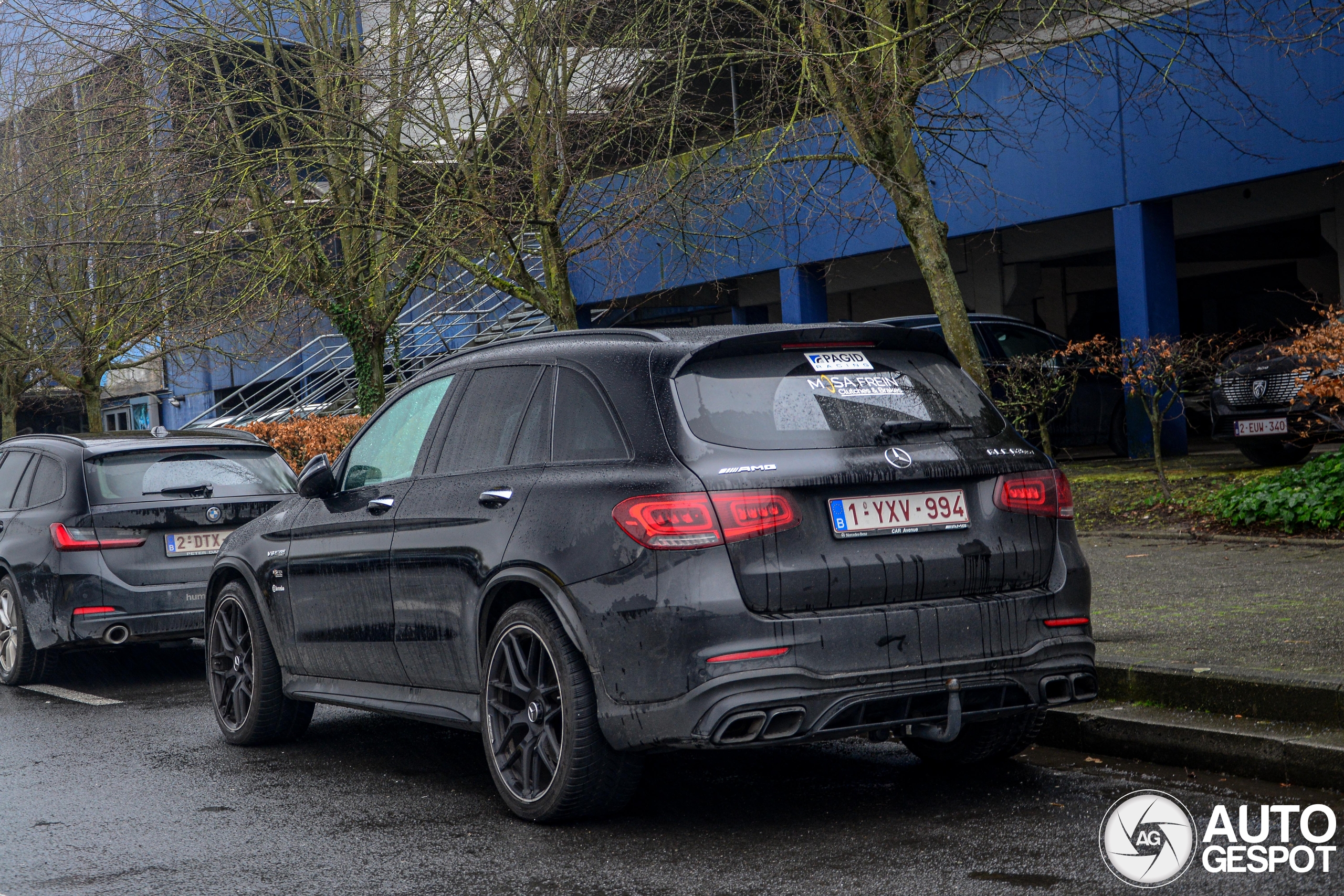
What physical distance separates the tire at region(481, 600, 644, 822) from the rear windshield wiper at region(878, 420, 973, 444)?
49.7 inches

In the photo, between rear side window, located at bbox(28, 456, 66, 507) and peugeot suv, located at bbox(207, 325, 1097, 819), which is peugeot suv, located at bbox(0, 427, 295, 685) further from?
peugeot suv, located at bbox(207, 325, 1097, 819)

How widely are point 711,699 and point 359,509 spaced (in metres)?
2.30

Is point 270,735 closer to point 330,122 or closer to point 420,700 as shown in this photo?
point 420,700

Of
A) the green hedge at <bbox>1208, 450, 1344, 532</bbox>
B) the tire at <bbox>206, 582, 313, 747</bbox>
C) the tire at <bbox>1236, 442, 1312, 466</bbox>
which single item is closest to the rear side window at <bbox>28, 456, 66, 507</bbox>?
the tire at <bbox>206, 582, 313, 747</bbox>

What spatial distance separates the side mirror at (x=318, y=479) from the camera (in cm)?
646

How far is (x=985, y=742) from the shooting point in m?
5.64

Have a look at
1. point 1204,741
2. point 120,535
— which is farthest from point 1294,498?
point 120,535

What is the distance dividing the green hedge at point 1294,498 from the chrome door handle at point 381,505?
7.30 m

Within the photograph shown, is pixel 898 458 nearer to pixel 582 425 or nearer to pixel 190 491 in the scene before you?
pixel 582 425

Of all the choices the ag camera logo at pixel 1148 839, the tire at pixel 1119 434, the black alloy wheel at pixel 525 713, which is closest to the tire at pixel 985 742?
the ag camera logo at pixel 1148 839

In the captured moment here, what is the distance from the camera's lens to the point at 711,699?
455 cm

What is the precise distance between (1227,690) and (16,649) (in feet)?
24.4

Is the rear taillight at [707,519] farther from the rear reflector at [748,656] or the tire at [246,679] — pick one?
the tire at [246,679]

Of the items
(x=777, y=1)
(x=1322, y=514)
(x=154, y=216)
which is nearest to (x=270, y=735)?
(x=777, y=1)
